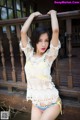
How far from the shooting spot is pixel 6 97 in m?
2.41

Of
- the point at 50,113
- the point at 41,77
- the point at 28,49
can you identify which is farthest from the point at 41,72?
the point at 50,113

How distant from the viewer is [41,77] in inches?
68.7

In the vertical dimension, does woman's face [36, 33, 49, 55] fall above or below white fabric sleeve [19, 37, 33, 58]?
above

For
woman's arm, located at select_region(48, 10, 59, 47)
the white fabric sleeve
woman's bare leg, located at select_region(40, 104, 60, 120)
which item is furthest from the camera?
the white fabric sleeve

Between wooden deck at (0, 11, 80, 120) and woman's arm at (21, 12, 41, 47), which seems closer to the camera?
woman's arm at (21, 12, 41, 47)

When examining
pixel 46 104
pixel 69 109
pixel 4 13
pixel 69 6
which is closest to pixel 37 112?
pixel 46 104

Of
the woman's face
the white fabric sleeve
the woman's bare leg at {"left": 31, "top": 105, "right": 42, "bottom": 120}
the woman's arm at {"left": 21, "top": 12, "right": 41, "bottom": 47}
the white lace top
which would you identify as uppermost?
the woman's arm at {"left": 21, "top": 12, "right": 41, "bottom": 47}

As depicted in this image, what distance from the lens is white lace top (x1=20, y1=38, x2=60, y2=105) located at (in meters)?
1.73

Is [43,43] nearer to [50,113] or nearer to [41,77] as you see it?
[41,77]

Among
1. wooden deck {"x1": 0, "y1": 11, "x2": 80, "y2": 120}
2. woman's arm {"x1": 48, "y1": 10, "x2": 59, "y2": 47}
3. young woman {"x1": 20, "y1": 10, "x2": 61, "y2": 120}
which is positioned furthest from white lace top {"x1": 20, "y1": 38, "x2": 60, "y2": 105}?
wooden deck {"x1": 0, "y1": 11, "x2": 80, "y2": 120}

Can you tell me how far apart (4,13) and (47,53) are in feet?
9.82

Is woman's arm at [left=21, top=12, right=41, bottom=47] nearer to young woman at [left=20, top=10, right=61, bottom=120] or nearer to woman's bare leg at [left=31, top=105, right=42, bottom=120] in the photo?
young woman at [left=20, top=10, right=61, bottom=120]

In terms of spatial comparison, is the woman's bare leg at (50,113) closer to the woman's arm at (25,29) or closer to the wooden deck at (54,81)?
the wooden deck at (54,81)

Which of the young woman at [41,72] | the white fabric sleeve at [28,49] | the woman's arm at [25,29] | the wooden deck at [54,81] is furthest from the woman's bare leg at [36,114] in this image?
the woman's arm at [25,29]
